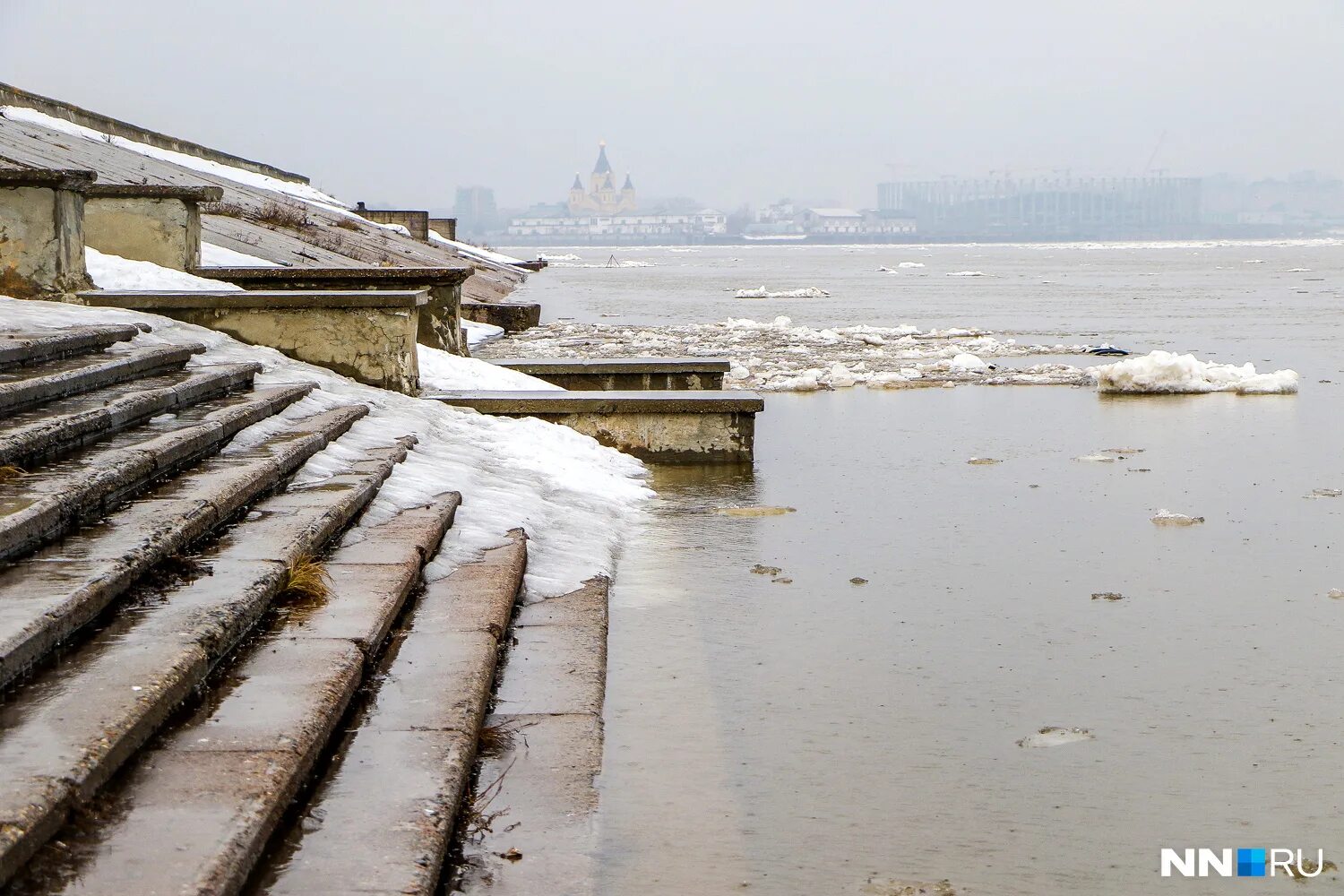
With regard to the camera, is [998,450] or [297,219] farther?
[297,219]

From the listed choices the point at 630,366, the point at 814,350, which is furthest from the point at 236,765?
the point at 814,350

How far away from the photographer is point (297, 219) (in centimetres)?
2006

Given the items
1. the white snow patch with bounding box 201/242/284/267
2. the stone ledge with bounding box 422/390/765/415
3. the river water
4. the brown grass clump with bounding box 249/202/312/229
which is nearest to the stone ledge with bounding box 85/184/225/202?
the white snow patch with bounding box 201/242/284/267

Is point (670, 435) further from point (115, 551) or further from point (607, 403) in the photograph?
point (115, 551)

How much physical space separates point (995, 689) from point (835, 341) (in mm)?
14452

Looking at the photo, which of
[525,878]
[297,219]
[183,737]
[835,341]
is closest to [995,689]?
[525,878]

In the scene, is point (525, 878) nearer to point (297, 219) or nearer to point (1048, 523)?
point (1048, 523)

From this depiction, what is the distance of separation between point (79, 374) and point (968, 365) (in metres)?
10.3

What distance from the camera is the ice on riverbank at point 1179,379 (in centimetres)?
1155

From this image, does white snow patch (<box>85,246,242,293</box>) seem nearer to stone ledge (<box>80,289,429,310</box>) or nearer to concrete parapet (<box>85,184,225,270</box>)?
concrete parapet (<box>85,184,225,270</box>)

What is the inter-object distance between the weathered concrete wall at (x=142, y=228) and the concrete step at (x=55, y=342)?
9.48 ft

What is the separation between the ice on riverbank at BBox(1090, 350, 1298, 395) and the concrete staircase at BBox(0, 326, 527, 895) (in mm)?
7816

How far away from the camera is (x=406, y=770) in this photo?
2.97 metres

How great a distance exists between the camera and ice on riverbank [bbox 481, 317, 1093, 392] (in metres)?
13.2
